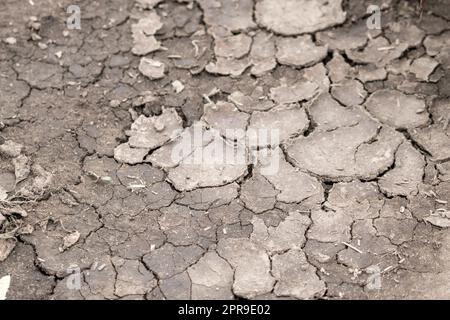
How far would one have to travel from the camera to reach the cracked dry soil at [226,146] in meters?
3.04

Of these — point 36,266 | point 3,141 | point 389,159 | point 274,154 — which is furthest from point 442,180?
point 3,141

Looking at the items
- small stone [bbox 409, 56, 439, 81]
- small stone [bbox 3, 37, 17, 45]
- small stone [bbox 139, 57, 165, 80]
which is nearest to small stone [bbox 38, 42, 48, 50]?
small stone [bbox 3, 37, 17, 45]

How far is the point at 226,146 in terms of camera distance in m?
3.53

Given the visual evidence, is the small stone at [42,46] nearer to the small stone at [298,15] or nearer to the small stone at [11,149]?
the small stone at [11,149]

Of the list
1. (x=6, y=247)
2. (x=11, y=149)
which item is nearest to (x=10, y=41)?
(x=11, y=149)

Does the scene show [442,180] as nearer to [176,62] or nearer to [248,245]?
[248,245]

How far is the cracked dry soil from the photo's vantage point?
3.04m

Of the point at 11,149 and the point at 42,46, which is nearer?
the point at 11,149

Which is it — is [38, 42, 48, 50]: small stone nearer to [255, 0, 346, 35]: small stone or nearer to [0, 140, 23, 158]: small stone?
[0, 140, 23, 158]: small stone

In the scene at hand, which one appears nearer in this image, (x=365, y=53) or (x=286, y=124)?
(x=286, y=124)

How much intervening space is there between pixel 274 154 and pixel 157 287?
959 millimetres

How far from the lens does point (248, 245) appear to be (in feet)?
10.3

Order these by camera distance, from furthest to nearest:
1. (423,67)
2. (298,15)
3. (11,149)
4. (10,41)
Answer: (298,15) → (10,41) → (423,67) → (11,149)

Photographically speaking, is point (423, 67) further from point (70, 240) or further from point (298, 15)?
point (70, 240)
